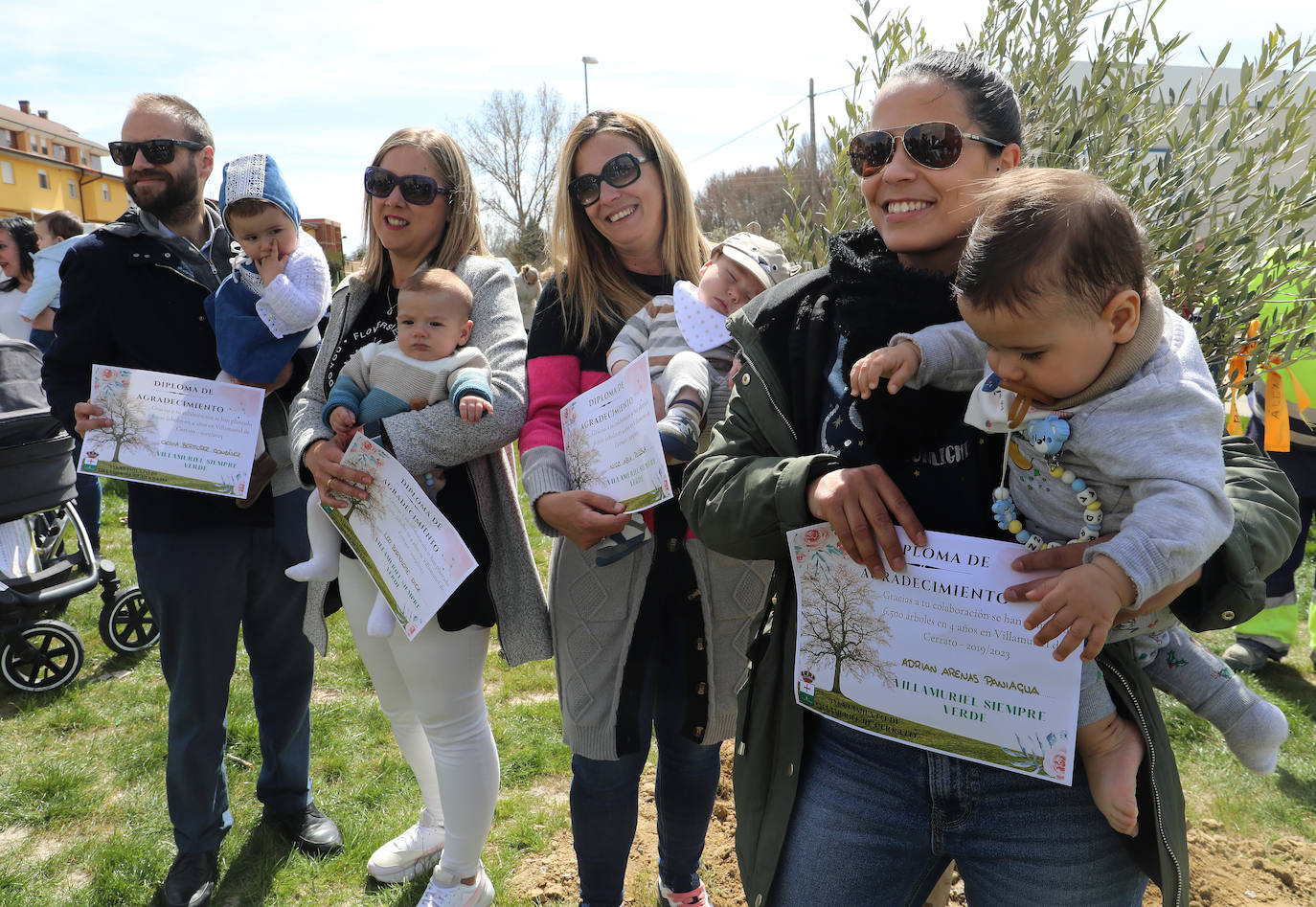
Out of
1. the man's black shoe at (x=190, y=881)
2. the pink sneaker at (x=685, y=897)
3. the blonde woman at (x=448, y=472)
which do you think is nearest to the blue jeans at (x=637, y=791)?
the pink sneaker at (x=685, y=897)

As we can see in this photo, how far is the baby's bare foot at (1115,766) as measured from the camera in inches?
55.7

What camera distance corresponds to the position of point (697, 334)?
226 cm

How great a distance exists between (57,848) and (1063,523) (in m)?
4.10

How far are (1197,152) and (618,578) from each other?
1875 mm

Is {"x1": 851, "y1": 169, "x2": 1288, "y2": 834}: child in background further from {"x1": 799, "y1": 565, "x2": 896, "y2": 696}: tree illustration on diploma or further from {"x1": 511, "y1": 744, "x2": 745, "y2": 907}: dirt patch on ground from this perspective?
{"x1": 511, "y1": 744, "x2": 745, "y2": 907}: dirt patch on ground

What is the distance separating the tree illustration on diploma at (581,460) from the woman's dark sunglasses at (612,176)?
72cm

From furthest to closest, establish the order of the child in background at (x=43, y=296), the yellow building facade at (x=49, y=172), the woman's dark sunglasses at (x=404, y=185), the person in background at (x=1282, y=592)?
the yellow building facade at (x=49, y=172)
the child in background at (x=43, y=296)
the person in background at (x=1282, y=592)
the woman's dark sunglasses at (x=404, y=185)

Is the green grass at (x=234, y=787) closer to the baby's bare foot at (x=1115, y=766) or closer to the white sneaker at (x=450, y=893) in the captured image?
the white sneaker at (x=450, y=893)

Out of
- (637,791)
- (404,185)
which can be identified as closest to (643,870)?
(637,791)

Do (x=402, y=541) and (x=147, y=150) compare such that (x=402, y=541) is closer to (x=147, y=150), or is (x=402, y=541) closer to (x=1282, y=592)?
(x=147, y=150)

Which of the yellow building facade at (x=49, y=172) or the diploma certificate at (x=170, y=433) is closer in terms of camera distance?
the diploma certificate at (x=170, y=433)

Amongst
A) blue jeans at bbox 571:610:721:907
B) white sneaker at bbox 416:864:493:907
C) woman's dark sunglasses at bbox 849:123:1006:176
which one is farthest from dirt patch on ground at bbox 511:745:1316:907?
woman's dark sunglasses at bbox 849:123:1006:176

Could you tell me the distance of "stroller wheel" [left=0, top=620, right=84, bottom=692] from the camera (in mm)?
4789

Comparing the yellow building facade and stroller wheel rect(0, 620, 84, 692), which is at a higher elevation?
the yellow building facade
